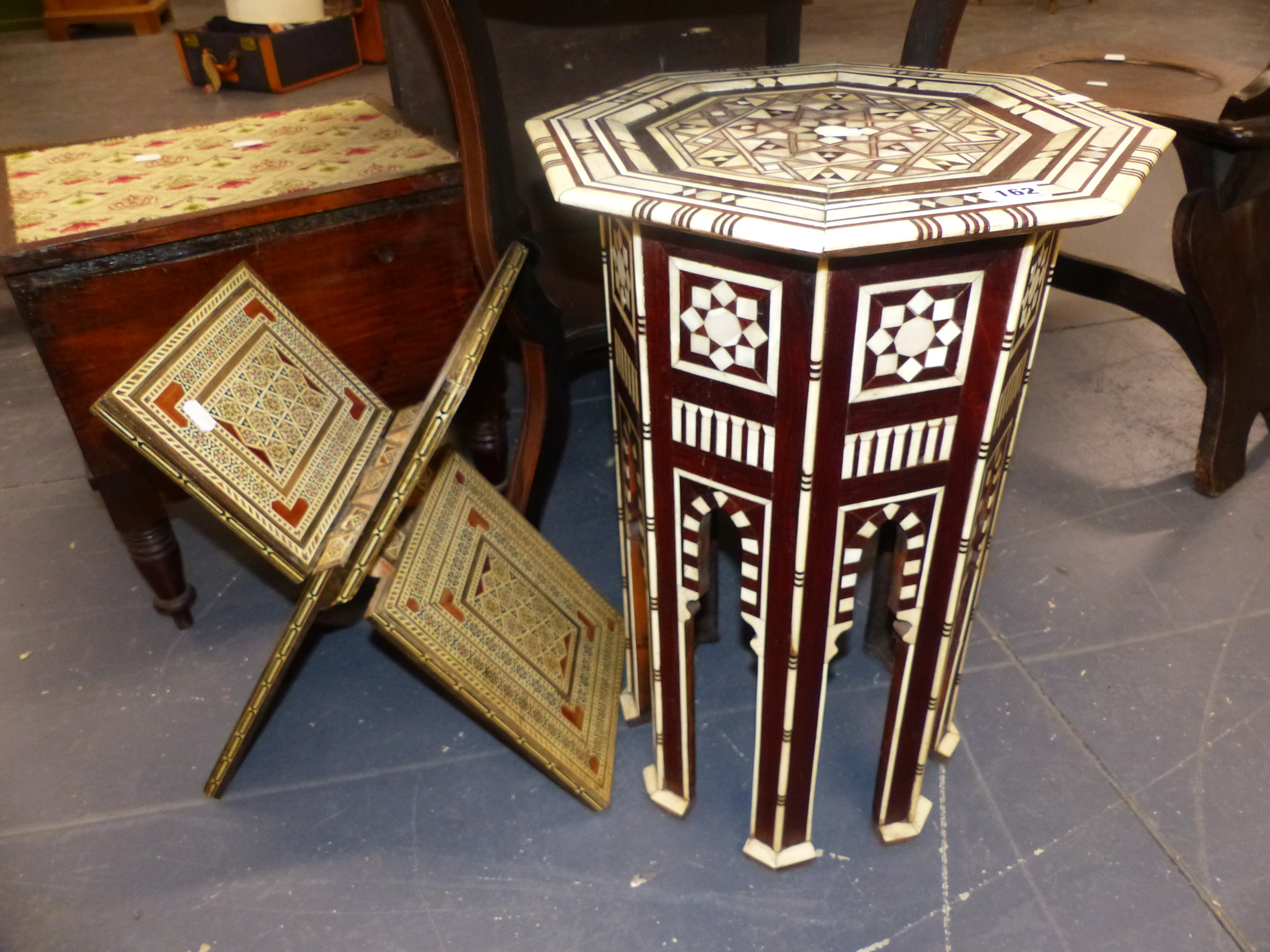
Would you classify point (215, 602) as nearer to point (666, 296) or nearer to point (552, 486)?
point (552, 486)

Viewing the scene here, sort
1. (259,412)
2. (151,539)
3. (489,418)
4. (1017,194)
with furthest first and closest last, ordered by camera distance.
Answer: (489,418) < (151,539) < (259,412) < (1017,194)

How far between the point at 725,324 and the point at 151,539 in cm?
130

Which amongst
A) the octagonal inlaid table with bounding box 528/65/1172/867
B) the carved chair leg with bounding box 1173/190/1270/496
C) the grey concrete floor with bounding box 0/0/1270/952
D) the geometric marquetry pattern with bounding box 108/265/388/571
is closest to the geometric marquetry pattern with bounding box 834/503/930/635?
the octagonal inlaid table with bounding box 528/65/1172/867

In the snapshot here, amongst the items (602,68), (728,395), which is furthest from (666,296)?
(602,68)

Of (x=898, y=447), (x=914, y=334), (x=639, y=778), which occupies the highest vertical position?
(x=914, y=334)

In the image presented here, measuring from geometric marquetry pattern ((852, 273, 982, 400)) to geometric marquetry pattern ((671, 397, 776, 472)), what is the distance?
11cm

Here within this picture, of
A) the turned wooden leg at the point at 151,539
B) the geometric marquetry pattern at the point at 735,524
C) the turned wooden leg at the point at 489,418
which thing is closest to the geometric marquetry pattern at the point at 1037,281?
the geometric marquetry pattern at the point at 735,524

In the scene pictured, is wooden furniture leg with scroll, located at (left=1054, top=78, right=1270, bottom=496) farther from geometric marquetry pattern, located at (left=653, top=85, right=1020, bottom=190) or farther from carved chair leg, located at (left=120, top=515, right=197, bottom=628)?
carved chair leg, located at (left=120, top=515, right=197, bottom=628)

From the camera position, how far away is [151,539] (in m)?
1.77

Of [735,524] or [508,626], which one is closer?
[735,524]

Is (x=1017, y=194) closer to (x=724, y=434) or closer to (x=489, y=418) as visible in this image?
(x=724, y=434)

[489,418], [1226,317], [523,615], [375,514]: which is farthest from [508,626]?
[1226,317]

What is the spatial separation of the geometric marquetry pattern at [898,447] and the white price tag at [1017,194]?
9.5 inches

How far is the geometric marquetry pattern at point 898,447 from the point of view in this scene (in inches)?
40.5
